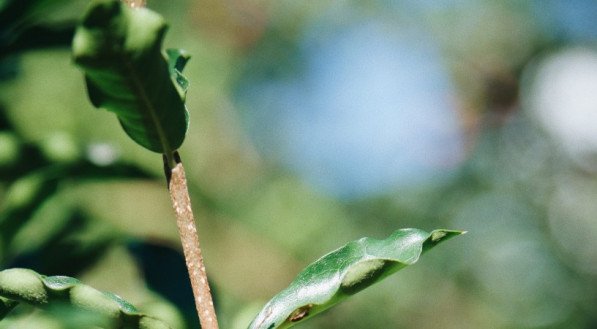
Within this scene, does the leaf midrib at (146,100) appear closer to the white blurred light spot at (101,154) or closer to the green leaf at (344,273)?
the green leaf at (344,273)

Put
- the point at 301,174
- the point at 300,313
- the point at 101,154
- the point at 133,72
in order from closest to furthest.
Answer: the point at 133,72 → the point at 300,313 → the point at 101,154 → the point at 301,174

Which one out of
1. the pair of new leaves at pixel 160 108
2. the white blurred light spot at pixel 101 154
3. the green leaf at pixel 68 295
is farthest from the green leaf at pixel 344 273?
the white blurred light spot at pixel 101 154

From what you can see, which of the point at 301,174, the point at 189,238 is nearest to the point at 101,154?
the point at 189,238

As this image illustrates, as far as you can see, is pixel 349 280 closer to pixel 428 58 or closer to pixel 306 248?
pixel 306 248

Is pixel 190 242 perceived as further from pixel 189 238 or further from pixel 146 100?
pixel 146 100

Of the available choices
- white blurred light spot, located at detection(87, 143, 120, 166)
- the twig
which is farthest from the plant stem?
white blurred light spot, located at detection(87, 143, 120, 166)

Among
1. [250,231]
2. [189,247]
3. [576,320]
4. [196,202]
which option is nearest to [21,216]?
[189,247]
